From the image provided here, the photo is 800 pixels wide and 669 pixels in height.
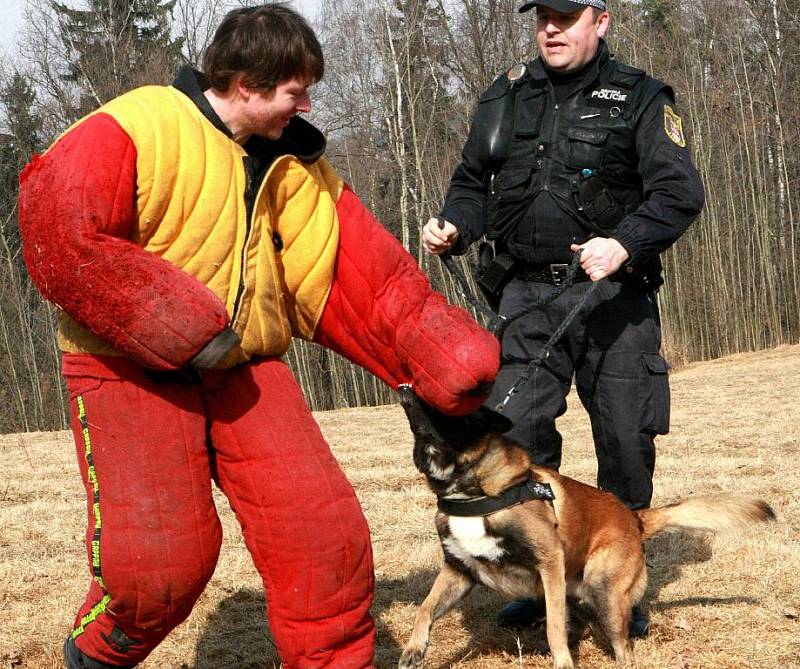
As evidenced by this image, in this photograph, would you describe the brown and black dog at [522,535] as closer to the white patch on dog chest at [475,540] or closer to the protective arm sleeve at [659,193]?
the white patch on dog chest at [475,540]

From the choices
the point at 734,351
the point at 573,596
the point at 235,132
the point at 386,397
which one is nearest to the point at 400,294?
the point at 235,132

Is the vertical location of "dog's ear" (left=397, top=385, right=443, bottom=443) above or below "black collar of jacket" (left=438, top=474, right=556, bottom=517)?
above

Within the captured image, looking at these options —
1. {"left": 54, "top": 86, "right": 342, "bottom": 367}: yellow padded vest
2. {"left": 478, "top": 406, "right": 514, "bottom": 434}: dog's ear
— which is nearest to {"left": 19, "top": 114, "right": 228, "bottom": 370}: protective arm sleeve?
{"left": 54, "top": 86, "right": 342, "bottom": 367}: yellow padded vest

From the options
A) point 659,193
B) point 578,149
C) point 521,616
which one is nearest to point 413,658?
point 521,616

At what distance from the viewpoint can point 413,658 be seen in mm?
3734

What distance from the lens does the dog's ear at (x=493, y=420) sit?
3.61 meters

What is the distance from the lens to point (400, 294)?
3072 mm

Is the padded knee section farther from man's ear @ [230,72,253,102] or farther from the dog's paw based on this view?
the dog's paw

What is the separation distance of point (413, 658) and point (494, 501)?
684 mm

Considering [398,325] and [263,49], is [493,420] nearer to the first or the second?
[398,325]

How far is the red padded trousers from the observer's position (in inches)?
102

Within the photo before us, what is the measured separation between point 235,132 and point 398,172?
21.8 meters

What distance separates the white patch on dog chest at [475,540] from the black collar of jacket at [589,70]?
188cm

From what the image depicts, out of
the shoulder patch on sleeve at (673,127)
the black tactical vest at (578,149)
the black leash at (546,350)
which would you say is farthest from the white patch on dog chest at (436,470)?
the shoulder patch on sleeve at (673,127)
